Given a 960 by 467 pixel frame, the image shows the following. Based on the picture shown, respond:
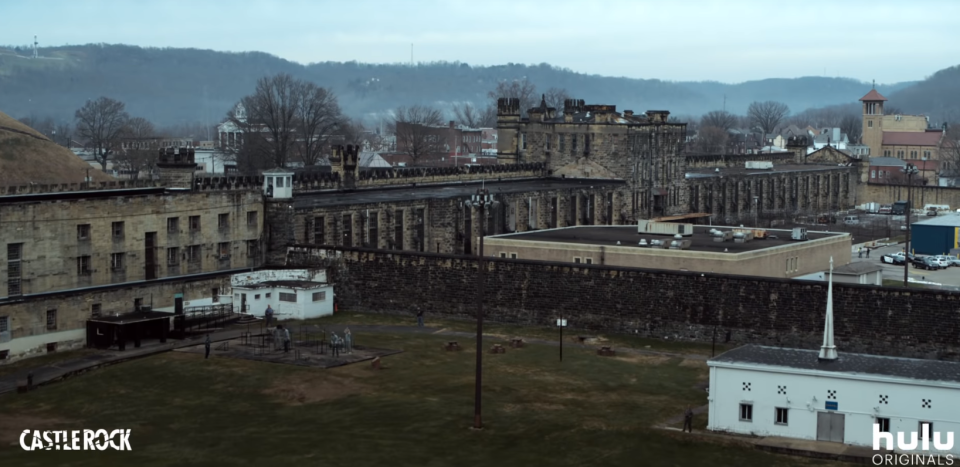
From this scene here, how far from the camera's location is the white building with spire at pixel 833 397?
131 ft

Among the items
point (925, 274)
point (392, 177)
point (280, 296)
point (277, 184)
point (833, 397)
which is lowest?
point (925, 274)

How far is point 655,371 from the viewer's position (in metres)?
52.1

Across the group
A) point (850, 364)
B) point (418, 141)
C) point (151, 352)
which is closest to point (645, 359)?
point (850, 364)

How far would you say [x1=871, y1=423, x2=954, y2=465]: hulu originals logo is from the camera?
3884cm

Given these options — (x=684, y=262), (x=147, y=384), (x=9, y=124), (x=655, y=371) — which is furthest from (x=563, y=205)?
(x=9, y=124)

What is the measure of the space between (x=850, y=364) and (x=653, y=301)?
18.3 meters

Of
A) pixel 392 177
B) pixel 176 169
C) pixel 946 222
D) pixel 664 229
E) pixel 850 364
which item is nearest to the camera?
pixel 850 364

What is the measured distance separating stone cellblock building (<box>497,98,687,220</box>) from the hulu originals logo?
2428 inches

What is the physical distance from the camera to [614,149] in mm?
101188

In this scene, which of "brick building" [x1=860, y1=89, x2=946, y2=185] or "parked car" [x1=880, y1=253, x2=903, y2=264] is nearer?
"parked car" [x1=880, y1=253, x2=903, y2=264]

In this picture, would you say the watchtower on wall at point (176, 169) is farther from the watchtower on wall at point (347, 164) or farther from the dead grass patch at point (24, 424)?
the dead grass patch at point (24, 424)

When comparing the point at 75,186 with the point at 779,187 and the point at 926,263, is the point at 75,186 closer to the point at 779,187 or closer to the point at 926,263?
the point at 926,263

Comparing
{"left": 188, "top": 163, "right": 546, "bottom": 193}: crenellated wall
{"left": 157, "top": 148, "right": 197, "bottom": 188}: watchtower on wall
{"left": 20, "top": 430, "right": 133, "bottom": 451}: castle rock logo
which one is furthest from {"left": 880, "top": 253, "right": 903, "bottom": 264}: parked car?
{"left": 20, "top": 430, "right": 133, "bottom": 451}: castle rock logo

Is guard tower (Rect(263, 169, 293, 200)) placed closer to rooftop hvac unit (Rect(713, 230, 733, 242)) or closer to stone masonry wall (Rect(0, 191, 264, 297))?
stone masonry wall (Rect(0, 191, 264, 297))
